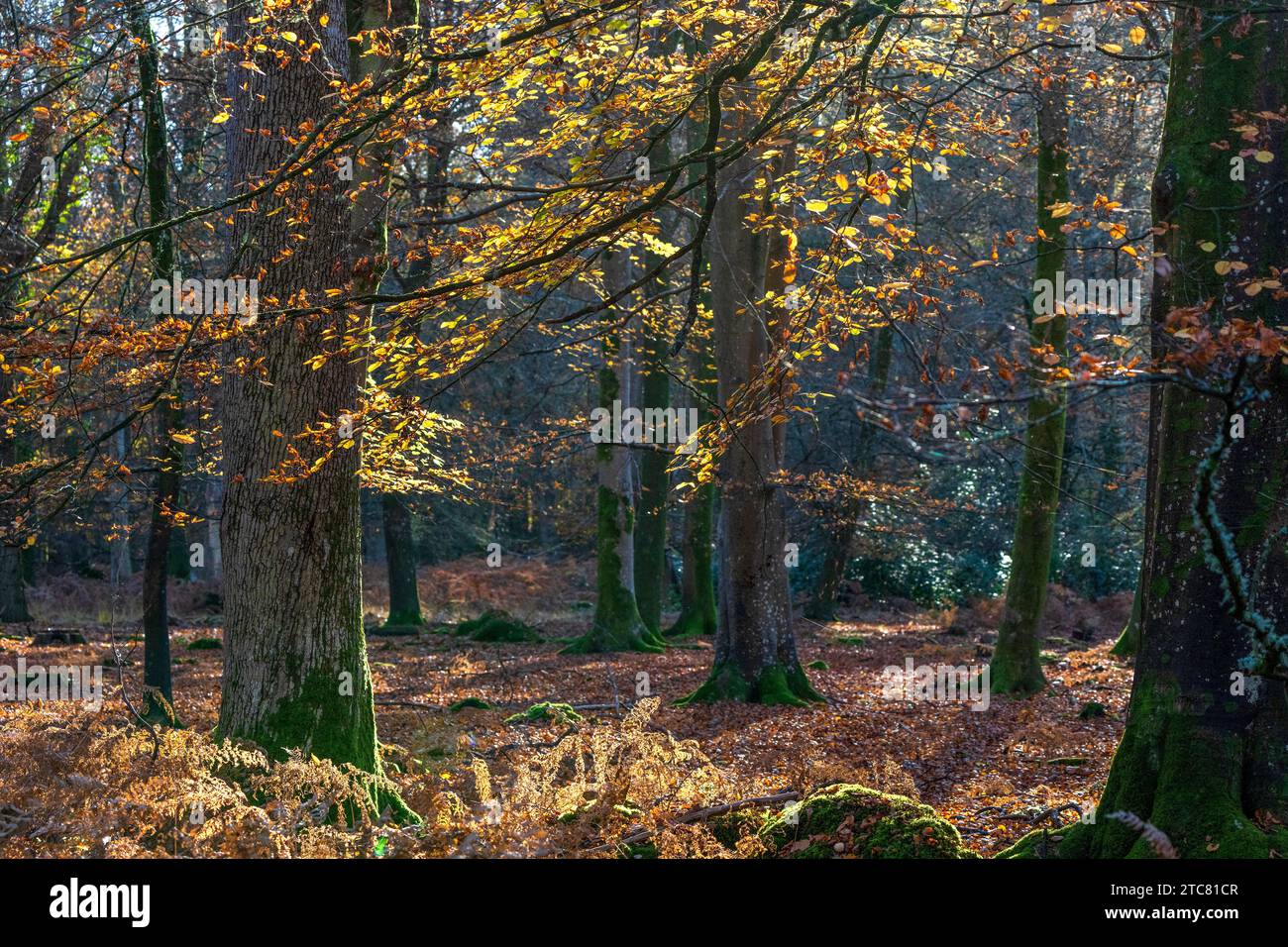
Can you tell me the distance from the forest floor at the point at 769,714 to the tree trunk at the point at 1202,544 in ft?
3.77

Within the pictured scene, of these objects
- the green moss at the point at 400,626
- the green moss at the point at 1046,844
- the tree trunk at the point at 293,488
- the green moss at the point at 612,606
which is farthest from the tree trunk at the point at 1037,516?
the green moss at the point at 400,626

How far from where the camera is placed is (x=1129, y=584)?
87.1 ft

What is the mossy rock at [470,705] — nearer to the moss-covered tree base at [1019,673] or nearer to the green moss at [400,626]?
the moss-covered tree base at [1019,673]

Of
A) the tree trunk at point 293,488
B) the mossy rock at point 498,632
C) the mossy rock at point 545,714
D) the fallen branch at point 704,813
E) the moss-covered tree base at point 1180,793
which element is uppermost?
the tree trunk at point 293,488

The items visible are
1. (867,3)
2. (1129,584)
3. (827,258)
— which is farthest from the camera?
(1129,584)

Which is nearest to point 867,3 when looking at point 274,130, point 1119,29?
point 274,130

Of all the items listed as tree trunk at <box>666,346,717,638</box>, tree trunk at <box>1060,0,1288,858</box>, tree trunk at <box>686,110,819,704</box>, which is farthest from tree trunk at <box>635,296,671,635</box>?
tree trunk at <box>1060,0,1288,858</box>

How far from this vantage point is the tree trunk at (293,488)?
7.21 m

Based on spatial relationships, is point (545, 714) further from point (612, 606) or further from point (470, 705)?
point (612, 606)

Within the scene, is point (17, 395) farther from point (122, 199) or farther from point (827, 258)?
point (122, 199)

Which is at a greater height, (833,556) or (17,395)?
(17,395)

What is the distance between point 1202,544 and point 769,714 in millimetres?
7507

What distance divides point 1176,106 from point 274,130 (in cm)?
541

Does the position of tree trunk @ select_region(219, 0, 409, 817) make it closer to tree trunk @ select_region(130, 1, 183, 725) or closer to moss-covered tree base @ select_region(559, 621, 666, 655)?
tree trunk @ select_region(130, 1, 183, 725)
